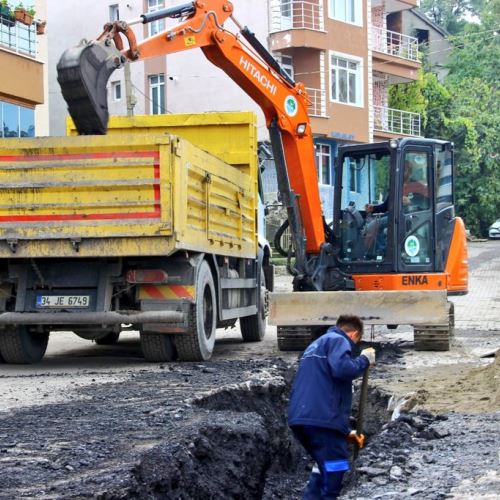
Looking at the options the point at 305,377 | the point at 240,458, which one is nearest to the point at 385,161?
the point at 240,458

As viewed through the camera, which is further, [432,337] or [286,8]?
[286,8]

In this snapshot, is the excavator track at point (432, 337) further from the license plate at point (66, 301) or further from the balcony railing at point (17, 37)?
the balcony railing at point (17, 37)

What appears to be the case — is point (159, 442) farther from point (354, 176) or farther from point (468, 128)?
point (468, 128)

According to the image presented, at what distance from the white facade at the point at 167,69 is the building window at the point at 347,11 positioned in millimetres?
2700

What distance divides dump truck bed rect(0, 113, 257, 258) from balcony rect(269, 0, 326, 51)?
26223 millimetres

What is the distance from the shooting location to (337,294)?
46.7 ft

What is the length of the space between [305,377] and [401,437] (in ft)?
4.68

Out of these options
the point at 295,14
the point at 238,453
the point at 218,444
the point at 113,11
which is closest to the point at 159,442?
the point at 218,444

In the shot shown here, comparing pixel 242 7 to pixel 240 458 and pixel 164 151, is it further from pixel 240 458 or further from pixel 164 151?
pixel 240 458

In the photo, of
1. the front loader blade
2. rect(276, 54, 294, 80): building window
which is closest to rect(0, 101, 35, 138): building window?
rect(276, 54, 294, 80): building window

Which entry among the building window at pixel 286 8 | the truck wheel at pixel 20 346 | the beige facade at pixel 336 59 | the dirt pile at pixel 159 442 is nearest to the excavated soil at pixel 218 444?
the dirt pile at pixel 159 442

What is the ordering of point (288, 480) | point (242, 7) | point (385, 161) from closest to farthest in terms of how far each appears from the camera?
point (288, 480) < point (385, 161) < point (242, 7)

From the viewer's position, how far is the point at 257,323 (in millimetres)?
16938

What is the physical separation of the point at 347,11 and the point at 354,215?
26541 mm
